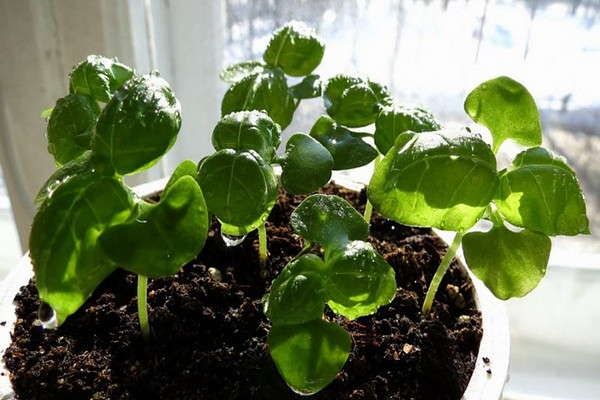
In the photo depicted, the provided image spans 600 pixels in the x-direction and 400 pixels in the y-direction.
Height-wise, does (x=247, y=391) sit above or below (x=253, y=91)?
below

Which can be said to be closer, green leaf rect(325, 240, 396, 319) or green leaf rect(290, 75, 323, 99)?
green leaf rect(325, 240, 396, 319)

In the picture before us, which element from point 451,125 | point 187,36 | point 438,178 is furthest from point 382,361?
point 187,36

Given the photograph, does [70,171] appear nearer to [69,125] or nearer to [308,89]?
[69,125]

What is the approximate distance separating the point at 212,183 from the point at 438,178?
17 centimetres

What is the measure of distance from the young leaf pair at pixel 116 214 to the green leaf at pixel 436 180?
5.7 inches

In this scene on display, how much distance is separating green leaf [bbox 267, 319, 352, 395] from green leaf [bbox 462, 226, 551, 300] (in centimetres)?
14

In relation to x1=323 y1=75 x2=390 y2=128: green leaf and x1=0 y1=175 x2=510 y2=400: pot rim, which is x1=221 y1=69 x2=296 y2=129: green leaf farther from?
x1=0 y1=175 x2=510 y2=400: pot rim

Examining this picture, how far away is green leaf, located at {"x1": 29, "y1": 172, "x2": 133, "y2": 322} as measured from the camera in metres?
0.44

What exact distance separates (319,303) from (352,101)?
234 millimetres

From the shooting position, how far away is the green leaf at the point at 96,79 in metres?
0.59

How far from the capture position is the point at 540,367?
1107 mm

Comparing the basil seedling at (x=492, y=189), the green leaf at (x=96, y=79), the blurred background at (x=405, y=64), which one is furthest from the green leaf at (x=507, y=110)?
the blurred background at (x=405, y=64)

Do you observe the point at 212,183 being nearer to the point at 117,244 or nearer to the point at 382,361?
the point at 117,244

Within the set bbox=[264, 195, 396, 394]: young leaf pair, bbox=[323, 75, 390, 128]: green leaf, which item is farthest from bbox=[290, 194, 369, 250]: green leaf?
bbox=[323, 75, 390, 128]: green leaf
